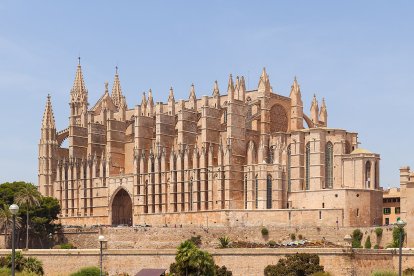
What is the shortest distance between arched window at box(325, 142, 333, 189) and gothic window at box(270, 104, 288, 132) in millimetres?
7966

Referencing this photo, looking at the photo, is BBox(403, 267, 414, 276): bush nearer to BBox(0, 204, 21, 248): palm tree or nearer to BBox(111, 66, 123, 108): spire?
BBox(0, 204, 21, 248): palm tree

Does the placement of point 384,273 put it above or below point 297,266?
below

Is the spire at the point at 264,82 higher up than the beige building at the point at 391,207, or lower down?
higher up

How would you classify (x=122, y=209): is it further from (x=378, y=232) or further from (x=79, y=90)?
(x=378, y=232)

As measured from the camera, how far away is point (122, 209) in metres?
86.3

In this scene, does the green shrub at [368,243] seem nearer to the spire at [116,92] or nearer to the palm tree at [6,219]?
the palm tree at [6,219]

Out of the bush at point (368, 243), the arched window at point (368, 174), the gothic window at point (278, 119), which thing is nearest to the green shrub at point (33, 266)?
the bush at point (368, 243)

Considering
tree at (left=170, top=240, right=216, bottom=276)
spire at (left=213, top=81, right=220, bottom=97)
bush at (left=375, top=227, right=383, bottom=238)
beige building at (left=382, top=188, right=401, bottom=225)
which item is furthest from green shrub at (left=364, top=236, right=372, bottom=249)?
spire at (left=213, top=81, right=220, bottom=97)

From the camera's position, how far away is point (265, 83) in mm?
78062

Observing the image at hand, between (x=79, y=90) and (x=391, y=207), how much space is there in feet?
127

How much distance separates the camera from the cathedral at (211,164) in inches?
2736

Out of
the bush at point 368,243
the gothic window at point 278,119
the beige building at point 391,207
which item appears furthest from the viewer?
the gothic window at point 278,119

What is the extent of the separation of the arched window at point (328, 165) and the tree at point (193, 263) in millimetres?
23939

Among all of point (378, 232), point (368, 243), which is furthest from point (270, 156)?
point (368, 243)
